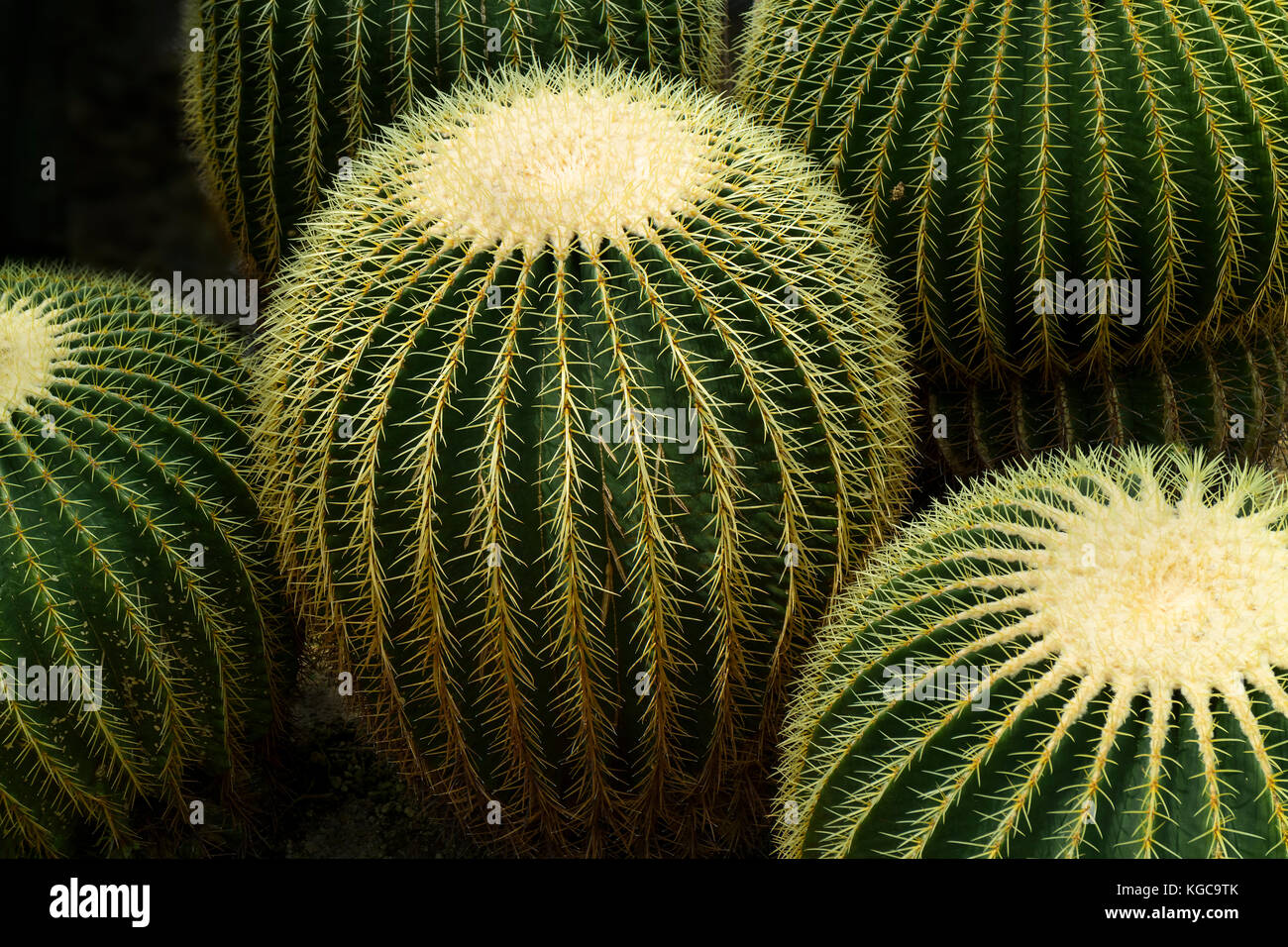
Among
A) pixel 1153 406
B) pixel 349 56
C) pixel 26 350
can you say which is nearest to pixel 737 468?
pixel 1153 406

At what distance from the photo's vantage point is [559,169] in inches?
94.0

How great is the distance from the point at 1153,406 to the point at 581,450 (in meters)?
1.44

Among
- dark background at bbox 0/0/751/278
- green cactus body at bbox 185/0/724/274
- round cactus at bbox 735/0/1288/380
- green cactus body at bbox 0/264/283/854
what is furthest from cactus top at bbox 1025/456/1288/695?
dark background at bbox 0/0/751/278

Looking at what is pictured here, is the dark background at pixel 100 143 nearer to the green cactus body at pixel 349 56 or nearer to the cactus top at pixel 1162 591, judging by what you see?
the green cactus body at pixel 349 56

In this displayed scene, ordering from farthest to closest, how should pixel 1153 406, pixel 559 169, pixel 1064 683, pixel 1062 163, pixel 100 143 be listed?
pixel 100 143, pixel 1153 406, pixel 1062 163, pixel 559 169, pixel 1064 683

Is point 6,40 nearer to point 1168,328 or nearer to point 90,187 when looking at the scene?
point 90,187

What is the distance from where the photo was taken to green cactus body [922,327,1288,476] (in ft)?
9.71

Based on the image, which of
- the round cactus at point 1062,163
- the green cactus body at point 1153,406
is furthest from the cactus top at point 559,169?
the green cactus body at point 1153,406

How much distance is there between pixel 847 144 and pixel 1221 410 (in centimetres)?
100

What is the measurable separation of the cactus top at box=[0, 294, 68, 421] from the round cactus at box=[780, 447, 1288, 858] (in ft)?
4.96

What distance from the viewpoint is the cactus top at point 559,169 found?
2307 mm

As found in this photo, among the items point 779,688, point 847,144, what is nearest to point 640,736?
point 779,688

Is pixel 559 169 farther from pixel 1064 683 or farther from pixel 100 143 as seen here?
pixel 100 143

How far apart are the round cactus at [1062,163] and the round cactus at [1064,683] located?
71cm
